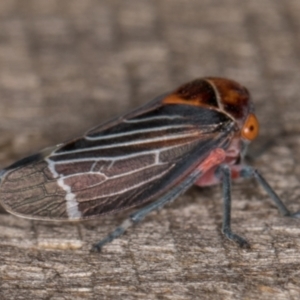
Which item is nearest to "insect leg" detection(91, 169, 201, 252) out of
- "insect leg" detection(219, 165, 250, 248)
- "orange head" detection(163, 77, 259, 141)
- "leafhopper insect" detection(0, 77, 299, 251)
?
"leafhopper insect" detection(0, 77, 299, 251)

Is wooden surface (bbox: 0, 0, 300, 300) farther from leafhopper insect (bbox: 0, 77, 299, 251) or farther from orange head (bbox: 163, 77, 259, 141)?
orange head (bbox: 163, 77, 259, 141)

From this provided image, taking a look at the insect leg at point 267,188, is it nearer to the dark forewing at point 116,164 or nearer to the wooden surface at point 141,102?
the wooden surface at point 141,102

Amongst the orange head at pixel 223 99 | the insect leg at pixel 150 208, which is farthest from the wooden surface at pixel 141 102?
the orange head at pixel 223 99

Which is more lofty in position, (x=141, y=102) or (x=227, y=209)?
(x=141, y=102)

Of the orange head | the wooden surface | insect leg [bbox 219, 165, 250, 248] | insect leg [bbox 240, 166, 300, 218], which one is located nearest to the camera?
the wooden surface

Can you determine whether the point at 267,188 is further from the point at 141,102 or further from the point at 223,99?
the point at 141,102

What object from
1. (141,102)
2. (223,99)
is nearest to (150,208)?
(223,99)
